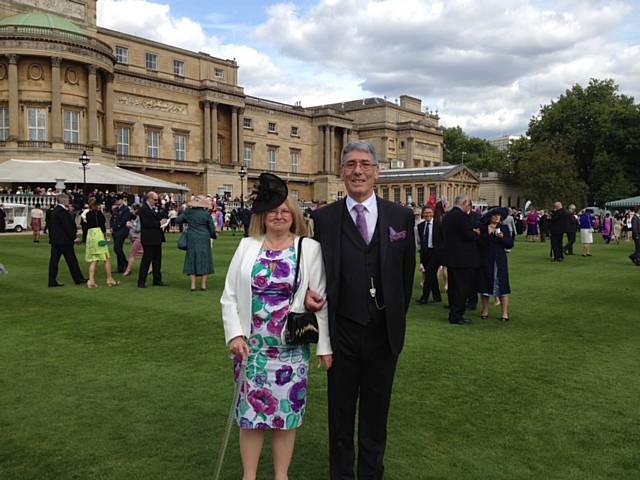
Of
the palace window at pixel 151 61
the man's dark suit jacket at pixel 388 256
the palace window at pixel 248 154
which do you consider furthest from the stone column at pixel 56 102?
the man's dark suit jacket at pixel 388 256

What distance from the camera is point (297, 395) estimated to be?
3691 mm

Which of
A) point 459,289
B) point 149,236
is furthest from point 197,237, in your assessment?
point 459,289

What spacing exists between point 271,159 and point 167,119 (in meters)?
16.6

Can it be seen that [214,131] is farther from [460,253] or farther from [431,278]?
[460,253]

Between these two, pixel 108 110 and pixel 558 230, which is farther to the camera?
pixel 108 110

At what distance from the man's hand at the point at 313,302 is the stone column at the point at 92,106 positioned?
4598 centimetres

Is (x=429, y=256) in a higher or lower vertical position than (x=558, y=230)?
lower

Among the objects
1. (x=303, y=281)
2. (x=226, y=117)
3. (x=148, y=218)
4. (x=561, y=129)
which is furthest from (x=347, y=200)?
(x=561, y=129)

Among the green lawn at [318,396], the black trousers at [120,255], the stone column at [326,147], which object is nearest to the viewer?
the green lawn at [318,396]

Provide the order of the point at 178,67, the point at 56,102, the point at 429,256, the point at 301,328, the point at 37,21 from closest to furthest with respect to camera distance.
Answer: the point at 301,328, the point at 429,256, the point at 56,102, the point at 37,21, the point at 178,67

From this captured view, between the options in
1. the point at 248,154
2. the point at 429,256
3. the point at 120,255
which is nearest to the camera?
the point at 429,256

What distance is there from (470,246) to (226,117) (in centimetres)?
5660

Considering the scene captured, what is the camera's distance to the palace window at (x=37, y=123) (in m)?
43.6

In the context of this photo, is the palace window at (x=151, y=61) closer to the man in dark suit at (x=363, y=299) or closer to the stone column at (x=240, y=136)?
the stone column at (x=240, y=136)
